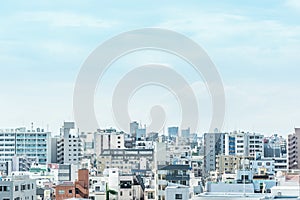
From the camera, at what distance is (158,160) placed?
16.8 metres

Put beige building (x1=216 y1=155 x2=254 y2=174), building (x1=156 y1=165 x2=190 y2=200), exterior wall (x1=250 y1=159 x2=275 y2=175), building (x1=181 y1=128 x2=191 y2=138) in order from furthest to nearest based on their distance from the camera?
beige building (x1=216 y1=155 x2=254 y2=174)
exterior wall (x1=250 y1=159 x2=275 y2=175)
building (x1=181 y1=128 x2=191 y2=138)
building (x1=156 y1=165 x2=190 y2=200)

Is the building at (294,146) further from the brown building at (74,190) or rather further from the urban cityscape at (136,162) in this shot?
the brown building at (74,190)

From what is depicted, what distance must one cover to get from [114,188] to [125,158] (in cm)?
1055

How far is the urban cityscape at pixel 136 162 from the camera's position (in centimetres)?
1112

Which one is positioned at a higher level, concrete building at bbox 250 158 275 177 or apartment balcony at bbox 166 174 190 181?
apartment balcony at bbox 166 174 190 181

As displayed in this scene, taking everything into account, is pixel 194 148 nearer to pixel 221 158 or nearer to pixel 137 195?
pixel 221 158

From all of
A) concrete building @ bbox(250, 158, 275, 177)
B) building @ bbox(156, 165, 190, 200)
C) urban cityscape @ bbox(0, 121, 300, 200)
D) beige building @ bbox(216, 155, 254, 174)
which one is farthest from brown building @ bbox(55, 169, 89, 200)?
beige building @ bbox(216, 155, 254, 174)

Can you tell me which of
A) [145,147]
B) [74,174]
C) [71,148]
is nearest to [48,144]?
[71,148]

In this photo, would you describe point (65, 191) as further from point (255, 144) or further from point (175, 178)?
point (255, 144)

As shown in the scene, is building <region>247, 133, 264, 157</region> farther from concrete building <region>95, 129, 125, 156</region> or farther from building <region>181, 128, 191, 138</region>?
building <region>181, 128, 191, 138</region>

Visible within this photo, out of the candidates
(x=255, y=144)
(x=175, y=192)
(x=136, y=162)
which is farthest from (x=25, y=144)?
(x=175, y=192)

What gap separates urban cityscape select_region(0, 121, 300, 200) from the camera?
11.1m

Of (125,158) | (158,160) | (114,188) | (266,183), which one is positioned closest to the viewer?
(266,183)

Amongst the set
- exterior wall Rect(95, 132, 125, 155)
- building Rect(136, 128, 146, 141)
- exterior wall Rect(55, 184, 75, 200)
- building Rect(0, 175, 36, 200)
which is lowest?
exterior wall Rect(55, 184, 75, 200)
